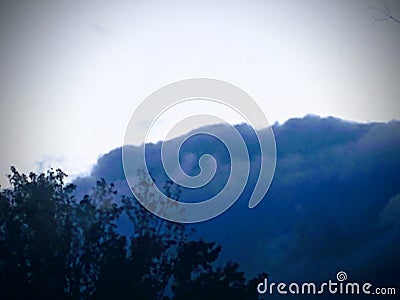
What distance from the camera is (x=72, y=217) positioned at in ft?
26.5

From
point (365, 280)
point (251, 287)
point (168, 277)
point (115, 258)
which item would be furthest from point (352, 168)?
point (115, 258)

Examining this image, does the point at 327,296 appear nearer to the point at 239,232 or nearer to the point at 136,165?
the point at 239,232

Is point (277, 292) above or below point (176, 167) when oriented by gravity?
below

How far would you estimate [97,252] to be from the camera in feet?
26.3

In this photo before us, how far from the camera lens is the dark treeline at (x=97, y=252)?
7.86 m

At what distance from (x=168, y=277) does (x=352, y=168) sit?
2916mm

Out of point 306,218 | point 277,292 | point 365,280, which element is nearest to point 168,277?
point 277,292

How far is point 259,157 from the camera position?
25.9ft

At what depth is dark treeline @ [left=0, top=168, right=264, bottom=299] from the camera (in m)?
7.86

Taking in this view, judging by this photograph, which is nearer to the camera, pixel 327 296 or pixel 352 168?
pixel 327 296

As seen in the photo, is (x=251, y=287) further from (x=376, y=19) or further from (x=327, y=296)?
(x=376, y=19)

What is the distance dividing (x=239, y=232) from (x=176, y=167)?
3.95 feet

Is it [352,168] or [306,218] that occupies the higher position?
[352,168]

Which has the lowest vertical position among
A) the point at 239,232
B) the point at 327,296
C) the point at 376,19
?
the point at 327,296
